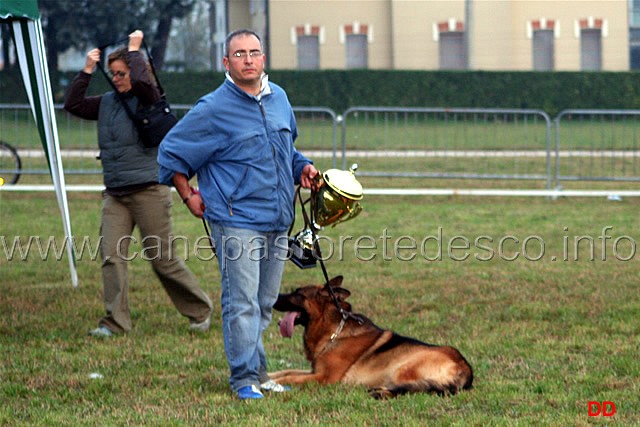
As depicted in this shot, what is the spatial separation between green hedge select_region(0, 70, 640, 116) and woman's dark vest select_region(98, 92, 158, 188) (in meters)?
25.9

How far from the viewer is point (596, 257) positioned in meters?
10.5

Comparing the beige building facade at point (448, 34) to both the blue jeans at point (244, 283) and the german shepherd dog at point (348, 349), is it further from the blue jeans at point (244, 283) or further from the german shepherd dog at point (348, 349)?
the blue jeans at point (244, 283)

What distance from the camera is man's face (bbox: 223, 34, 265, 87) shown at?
5.27 metres

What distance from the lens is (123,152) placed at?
23.6 ft

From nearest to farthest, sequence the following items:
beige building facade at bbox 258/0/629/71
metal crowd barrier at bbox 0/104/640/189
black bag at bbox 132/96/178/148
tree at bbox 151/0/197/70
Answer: black bag at bbox 132/96/178/148 < metal crowd barrier at bbox 0/104/640/189 < tree at bbox 151/0/197/70 < beige building facade at bbox 258/0/629/71

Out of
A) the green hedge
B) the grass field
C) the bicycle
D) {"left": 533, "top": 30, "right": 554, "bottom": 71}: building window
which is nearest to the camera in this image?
the grass field

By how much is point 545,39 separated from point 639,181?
22148 millimetres

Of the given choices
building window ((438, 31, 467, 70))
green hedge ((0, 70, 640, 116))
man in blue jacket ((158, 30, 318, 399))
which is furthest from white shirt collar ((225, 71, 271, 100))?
building window ((438, 31, 467, 70))

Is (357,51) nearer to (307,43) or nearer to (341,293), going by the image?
(307,43)

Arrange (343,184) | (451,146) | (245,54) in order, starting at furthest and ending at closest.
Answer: (451,146) → (343,184) → (245,54)

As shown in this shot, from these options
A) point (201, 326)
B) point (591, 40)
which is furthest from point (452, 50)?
point (201, 326)

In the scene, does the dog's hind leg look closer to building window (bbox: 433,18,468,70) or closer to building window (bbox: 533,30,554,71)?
building window (bbox: 433,18,468,70)

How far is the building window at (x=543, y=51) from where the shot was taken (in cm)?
3766

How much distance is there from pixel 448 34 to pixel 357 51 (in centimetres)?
323
